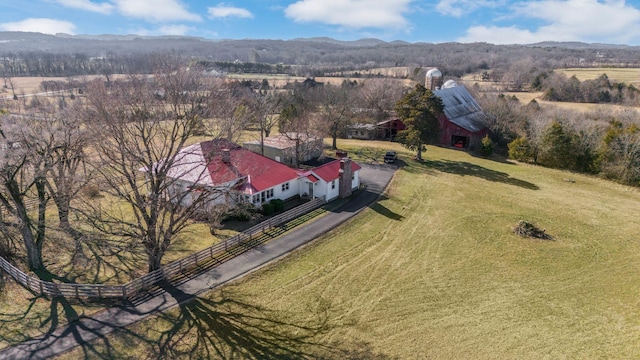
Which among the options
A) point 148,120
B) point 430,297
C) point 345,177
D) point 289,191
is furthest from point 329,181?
point 148,120

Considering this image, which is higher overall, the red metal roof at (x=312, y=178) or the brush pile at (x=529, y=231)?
the red metal roof at (x=312, y=178)

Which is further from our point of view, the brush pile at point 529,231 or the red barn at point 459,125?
the red barn at point 459,125

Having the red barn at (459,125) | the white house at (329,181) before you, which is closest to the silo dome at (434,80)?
the red barn at (459,125)

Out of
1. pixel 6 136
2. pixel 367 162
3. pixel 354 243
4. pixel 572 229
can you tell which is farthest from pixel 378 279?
pixel 367 162

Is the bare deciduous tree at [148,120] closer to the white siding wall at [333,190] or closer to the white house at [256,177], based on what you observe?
the white house at [256,177]

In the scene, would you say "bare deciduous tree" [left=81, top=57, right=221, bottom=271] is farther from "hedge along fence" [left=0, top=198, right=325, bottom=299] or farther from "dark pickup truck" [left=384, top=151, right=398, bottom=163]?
"dark pickup truck" [left=384, top=151, right=398, bottom=163]

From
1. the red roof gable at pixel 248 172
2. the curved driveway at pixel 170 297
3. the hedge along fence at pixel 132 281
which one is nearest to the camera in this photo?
the curved driveway at pixel 170 297

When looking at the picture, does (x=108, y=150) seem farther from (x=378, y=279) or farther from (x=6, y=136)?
(x=378, y=279)
